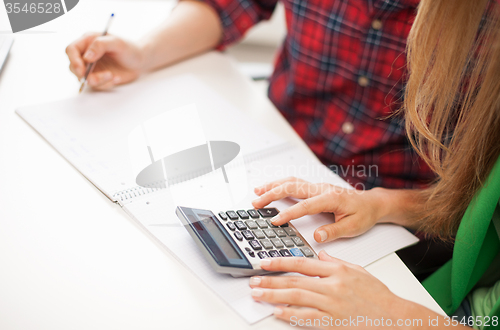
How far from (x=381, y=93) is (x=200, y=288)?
0.48 metres

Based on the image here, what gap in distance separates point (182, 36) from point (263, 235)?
0.52 meters

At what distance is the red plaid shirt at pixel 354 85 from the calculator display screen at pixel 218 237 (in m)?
0.38

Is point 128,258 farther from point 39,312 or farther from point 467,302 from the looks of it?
point 467,302

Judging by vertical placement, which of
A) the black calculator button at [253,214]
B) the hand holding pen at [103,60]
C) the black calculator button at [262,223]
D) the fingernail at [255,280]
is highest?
the hand holding pen at [103,60]

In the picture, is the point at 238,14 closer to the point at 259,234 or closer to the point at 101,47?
the point at 101,47

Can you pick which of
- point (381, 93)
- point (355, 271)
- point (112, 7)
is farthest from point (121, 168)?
point (112, 7)

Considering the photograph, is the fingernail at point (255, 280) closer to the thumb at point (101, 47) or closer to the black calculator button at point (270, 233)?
the black calculator button at point (270, 233)

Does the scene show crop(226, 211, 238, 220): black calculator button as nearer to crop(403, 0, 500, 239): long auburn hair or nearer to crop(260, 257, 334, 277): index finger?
crop(260, 257, 334, 277): index finger

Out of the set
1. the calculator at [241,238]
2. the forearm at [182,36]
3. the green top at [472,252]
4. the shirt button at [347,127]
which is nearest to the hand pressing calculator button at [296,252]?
the calculator at [241,238]

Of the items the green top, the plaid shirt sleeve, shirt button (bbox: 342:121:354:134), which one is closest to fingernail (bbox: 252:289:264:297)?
the green top

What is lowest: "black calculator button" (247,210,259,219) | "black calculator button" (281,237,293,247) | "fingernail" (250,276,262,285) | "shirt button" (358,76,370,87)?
"black calculator button" (281,237,293,247)

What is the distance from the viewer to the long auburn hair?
511 millimetres

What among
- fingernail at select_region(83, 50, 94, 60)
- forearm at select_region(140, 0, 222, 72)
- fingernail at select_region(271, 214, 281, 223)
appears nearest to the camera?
fingernail at select_region(271, 214, 281, 223)

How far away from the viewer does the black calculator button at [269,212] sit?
0.49m
